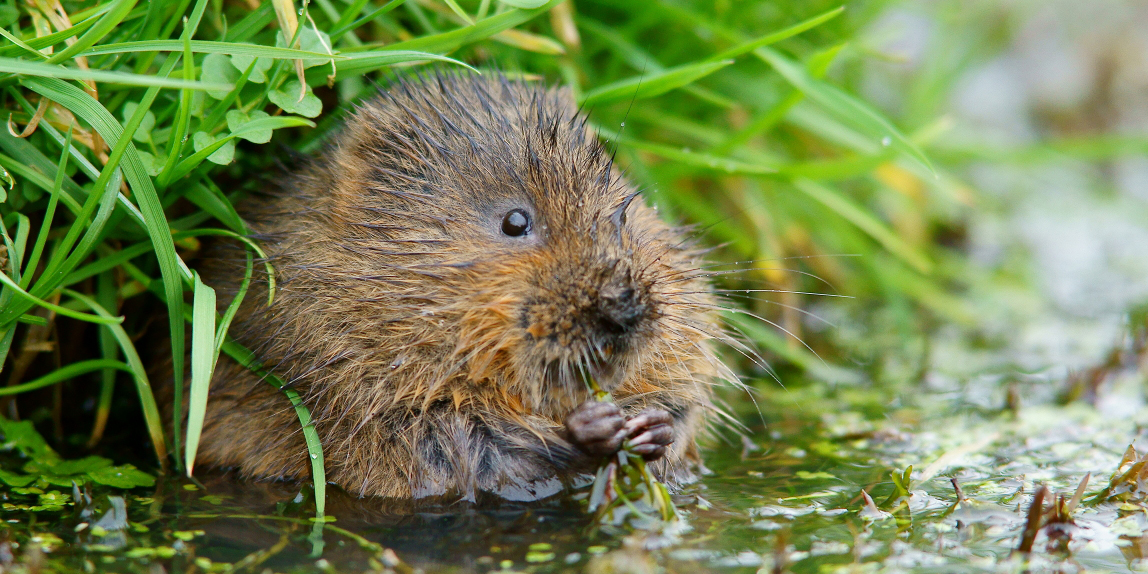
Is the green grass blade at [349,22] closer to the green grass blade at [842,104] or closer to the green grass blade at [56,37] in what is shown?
the green grass blade at [56,37]

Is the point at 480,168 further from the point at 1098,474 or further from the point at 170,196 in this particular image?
the point at 1098,474

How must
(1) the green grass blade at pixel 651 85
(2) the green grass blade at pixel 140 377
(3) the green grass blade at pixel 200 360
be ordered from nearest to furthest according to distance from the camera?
(3) the green grass blade at pixel 200 360 < (2) the green grass blade at pixel 140 377 < (1) the green grass blade at pixel 651 85

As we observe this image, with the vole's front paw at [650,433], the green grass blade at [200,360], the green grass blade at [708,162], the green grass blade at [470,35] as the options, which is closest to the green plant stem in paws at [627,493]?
the vole's front paw at [650,433]

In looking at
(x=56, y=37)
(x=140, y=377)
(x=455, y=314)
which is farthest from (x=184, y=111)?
(x=455, y=314)

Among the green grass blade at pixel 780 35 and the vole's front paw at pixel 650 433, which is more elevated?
the green grass blade at pixel 780 35

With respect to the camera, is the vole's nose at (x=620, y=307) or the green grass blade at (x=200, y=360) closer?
the green grass blade at (x=200, y=360)

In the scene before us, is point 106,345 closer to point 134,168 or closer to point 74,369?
point 74,369
